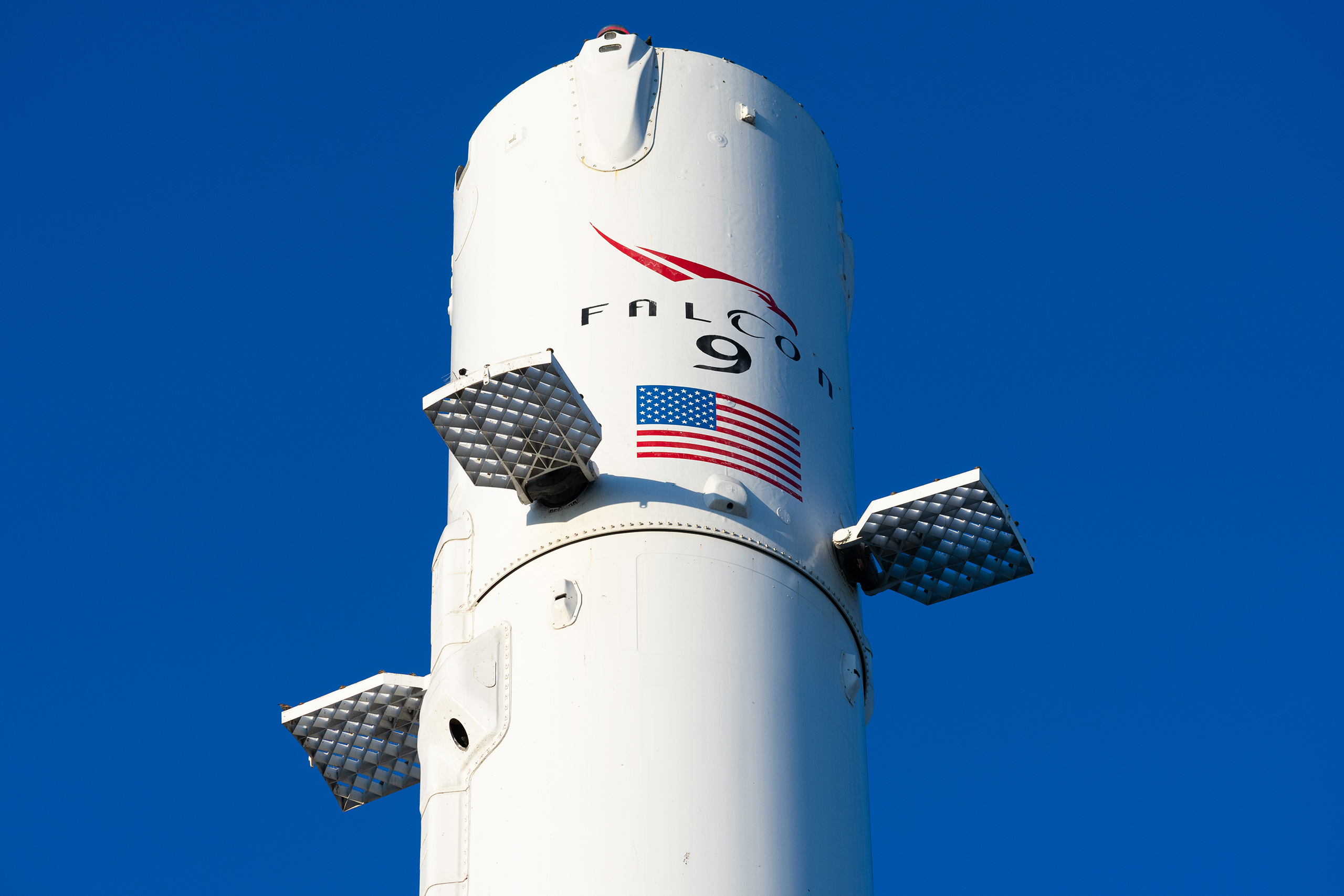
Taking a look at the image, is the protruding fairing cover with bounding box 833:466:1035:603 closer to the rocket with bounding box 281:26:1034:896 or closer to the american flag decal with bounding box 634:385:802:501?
the rocket with bounding box 281:26:1034:896

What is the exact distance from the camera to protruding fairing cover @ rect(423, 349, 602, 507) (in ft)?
56.5

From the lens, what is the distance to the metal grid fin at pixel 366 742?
19.0 m

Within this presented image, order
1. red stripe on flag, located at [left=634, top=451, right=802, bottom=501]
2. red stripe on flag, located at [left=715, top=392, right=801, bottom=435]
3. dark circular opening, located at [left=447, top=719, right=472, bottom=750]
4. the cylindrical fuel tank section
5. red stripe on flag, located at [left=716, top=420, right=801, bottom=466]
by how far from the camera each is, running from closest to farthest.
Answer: the cylindrical fuel tank section → dark circular opening, located at [left=447, top=719, right=472, bottom=750] → red stripe on flag, located at [left=634, top=451, right=802, bottom=501] → red stripe on flag, located at [left=716, top=420, right=801, bottom=466] → red stripe on flag, located at [left=715, top=392, right=801, bottom=435]

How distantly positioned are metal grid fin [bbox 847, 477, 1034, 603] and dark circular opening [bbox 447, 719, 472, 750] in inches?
154

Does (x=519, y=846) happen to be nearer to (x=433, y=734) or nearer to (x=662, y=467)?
(x=433, y=734)

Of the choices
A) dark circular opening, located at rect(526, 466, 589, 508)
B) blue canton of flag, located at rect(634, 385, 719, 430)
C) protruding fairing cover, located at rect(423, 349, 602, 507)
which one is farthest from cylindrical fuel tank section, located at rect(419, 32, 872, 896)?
protruding fairing cover, located at rect(423, 349, 602, 507)

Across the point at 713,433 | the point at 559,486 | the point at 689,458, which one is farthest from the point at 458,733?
the point at 713,433

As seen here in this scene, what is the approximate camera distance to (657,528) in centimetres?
1769

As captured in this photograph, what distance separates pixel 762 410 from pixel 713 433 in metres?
0.65

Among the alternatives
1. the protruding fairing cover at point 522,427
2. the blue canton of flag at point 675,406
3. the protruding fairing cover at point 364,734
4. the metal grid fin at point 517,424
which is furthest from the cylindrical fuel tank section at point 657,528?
the protruding fairing cover at point 364,734

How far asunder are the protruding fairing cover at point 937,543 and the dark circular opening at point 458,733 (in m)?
3.81

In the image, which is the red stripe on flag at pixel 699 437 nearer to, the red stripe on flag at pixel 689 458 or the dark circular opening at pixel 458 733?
the red stripe on flag at pixel 689 458

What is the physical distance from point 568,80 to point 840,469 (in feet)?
16.6

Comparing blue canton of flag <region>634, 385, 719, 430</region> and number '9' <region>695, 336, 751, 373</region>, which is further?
number '9' <region>695, 336, 751, 373</region>
